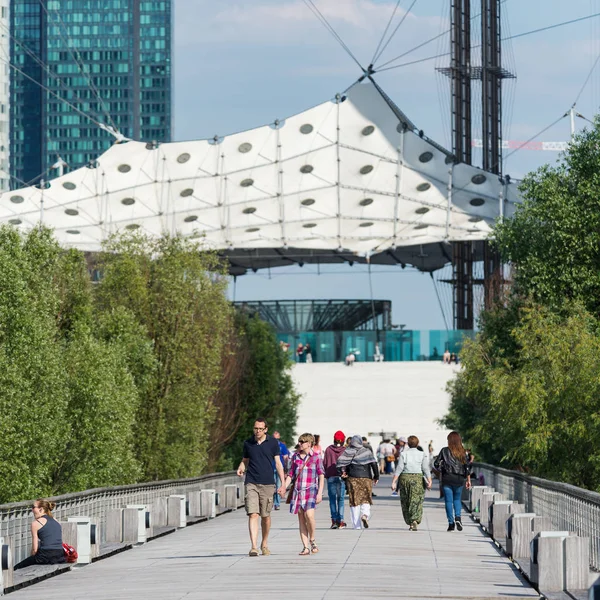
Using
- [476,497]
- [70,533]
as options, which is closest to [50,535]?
[70,533]

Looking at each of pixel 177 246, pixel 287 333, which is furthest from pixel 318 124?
pixel 177 246

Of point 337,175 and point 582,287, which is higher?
point 337,175

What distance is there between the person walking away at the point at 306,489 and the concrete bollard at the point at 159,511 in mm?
7004

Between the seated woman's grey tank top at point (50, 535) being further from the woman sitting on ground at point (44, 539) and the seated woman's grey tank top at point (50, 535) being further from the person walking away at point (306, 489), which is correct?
the person walking away at point (306, 489)

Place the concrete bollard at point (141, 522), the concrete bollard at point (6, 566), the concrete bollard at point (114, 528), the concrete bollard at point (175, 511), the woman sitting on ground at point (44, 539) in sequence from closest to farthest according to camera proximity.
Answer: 1. the concrete bollard at point (6, 566)
2. the woman sitting on ground at point (44, 539)
3. the concrete bollard at point (114, 528)
4. the concrete bollard at point (141, 522)
5. the concrete bollard at point (175, 511)

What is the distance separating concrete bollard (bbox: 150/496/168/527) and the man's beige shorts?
7.38 m

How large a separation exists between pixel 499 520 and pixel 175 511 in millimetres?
6575

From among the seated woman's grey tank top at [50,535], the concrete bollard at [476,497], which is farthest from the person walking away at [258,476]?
the concrete bollard at [476,497]

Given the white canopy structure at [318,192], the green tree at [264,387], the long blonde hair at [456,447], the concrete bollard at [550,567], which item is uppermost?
the white canopy structure at [318,192]

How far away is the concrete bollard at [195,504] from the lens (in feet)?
90.2

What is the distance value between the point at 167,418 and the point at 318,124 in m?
37.1

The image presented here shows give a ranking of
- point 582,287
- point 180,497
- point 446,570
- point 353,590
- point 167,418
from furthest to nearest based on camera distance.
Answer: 1. point 167,418
2. point 582,287
3. point 180,497
4. point 446,570
5. point 353,590

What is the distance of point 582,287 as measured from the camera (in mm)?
35312

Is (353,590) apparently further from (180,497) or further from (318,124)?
(318,124)
